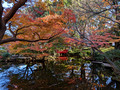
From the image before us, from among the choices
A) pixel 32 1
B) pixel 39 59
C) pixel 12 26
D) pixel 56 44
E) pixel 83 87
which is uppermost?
pixel 32 1

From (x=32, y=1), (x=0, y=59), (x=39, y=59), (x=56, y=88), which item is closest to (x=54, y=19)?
(x=32, y=1)

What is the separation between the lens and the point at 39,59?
35.2 feet

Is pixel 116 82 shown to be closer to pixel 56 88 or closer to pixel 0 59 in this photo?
pixel 56 88

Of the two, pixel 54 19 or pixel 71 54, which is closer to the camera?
pixel 54 19

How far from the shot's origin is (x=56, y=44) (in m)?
9.89

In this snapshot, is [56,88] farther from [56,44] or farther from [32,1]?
[56,44]

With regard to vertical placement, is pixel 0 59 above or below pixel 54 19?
below

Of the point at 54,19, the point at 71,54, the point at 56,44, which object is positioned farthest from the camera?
the point at 71,54

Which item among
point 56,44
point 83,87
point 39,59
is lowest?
point 83,87

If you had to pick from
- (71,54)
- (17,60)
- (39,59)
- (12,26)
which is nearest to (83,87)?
(12,26)

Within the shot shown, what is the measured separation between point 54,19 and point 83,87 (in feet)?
12.7

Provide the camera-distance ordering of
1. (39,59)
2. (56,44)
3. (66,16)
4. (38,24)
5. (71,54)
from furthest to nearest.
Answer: (71,54)
(39,59)
(56,44)
(66,16)
(38,24)

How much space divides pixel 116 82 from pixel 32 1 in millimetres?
5913

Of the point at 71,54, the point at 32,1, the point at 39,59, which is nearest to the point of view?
the point at 32,1
